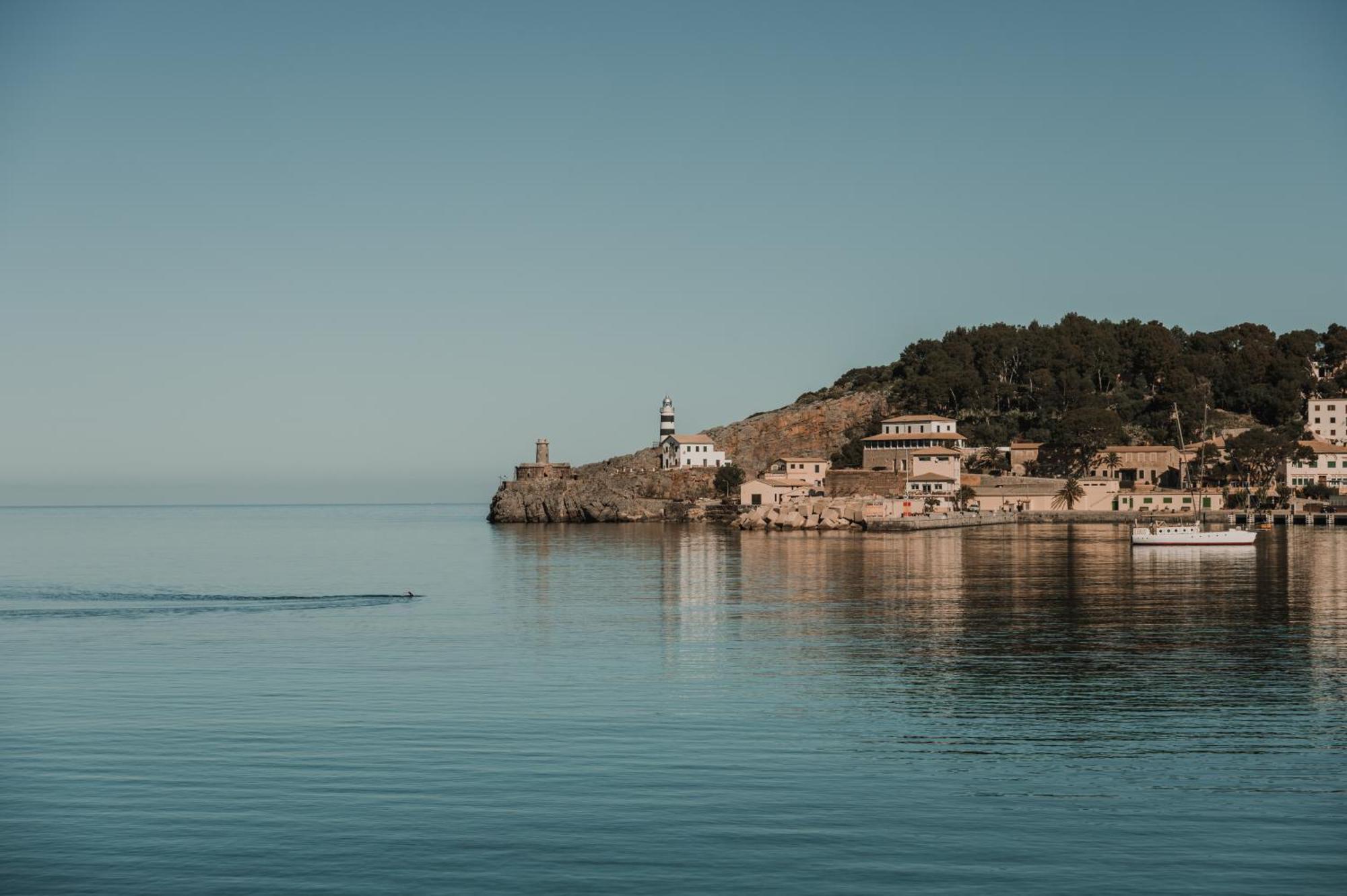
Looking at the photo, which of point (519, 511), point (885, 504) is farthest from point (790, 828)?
point (519, 511)

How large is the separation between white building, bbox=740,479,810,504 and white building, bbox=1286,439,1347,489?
52013 millimetres

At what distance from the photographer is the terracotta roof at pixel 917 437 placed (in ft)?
474

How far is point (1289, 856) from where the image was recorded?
1692 centimetres

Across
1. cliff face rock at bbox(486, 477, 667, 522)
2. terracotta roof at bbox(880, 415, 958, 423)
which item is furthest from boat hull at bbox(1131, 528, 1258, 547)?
cliff face rock at bbox(486, 477, 667, 522)

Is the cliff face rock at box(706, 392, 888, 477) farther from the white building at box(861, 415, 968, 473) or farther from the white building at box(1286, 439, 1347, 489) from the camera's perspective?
the white building at box(1286, 439, 1347, 489)

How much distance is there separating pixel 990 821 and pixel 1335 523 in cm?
11874

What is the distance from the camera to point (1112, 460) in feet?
460

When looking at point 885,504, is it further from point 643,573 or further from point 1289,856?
point 1289,856

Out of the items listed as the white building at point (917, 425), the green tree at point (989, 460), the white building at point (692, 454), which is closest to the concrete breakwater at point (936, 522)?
the green tree at point (989, 460)

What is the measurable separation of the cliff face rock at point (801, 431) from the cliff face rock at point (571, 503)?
22.1 metres

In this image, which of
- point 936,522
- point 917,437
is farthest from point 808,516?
point 917,437

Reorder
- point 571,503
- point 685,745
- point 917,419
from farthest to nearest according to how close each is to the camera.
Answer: point 571,503 → point 917,419 → point 685,745

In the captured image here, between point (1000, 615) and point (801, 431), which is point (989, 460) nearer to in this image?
point (801, 431)

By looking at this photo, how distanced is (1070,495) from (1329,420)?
124 feet
